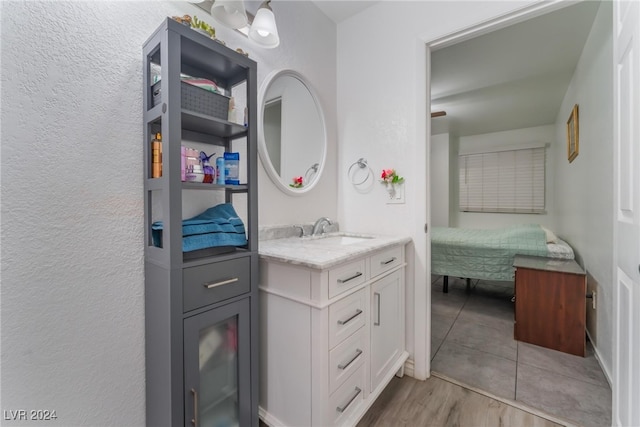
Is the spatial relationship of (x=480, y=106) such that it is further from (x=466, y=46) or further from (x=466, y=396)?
(x=466, y=396)

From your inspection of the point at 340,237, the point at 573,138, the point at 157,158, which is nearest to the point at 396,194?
the point at 340,237

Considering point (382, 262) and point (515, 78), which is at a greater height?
point (515, 78)

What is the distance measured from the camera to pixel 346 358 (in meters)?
1.25

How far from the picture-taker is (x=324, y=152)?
6.74 feet

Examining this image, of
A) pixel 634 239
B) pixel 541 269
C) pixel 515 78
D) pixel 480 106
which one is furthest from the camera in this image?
pixel 480 106

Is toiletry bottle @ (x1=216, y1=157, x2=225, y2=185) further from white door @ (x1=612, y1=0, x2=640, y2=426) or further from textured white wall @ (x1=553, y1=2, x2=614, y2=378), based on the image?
textured white wall @ (x1=553, y1=2, x2=614, y2=378)

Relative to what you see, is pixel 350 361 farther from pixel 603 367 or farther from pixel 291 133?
pixel 603 367

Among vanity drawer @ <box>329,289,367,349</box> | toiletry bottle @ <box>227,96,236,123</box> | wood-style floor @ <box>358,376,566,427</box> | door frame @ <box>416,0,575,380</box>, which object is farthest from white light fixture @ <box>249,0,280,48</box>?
wood-style floor @ <box>358,376,566,427</box>

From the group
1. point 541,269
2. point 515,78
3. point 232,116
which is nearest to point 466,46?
point 515,78

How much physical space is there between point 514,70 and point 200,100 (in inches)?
125

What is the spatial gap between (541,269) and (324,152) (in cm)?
197

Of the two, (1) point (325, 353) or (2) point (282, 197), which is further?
(2) point (282, 197)

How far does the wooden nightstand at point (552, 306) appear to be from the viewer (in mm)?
2045

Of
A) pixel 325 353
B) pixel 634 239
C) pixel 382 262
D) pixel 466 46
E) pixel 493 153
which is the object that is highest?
pixel 466 46
